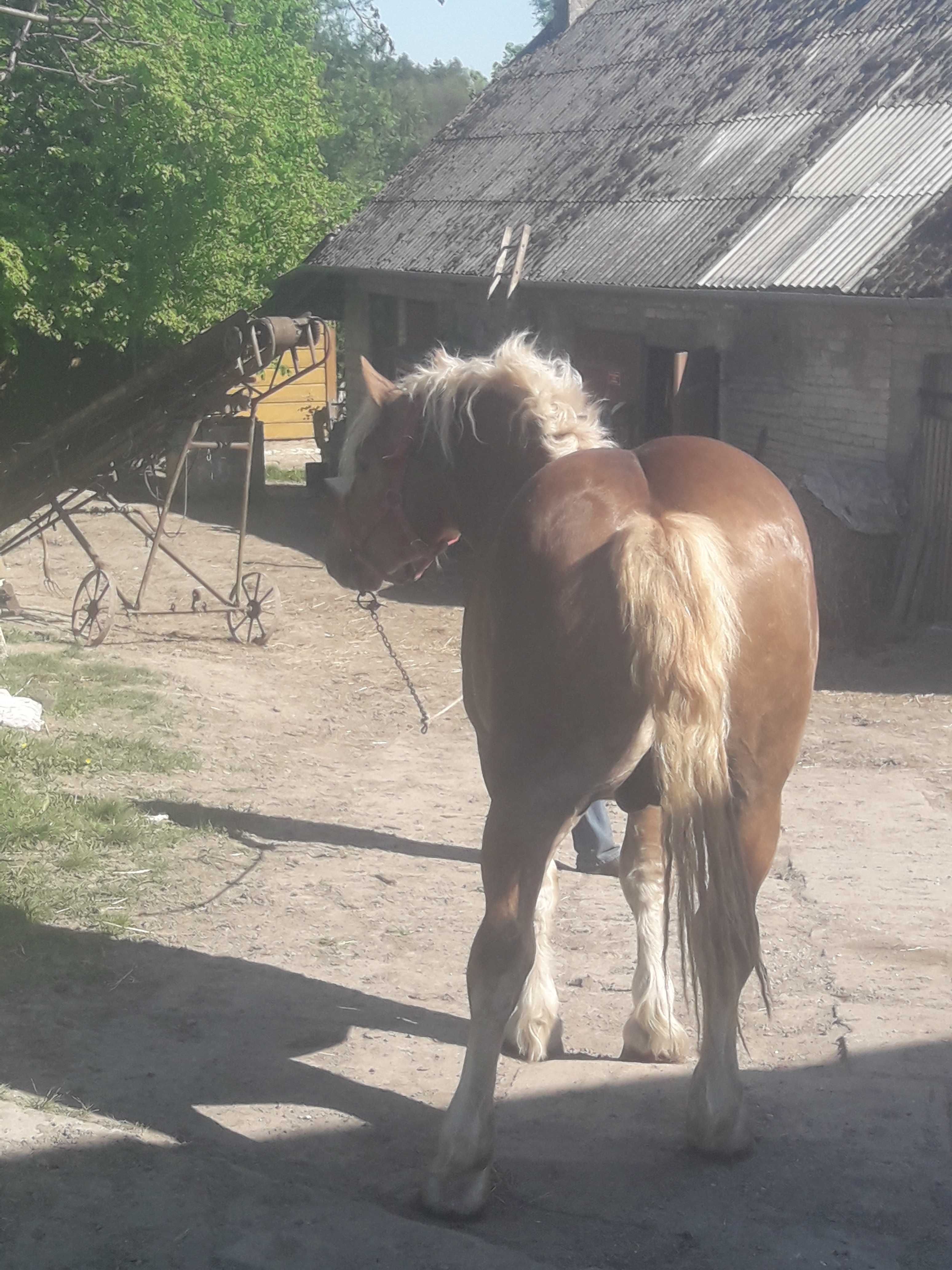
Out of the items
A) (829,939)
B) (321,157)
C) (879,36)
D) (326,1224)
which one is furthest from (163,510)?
(321,157)

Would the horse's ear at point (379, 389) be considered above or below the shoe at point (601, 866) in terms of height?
above

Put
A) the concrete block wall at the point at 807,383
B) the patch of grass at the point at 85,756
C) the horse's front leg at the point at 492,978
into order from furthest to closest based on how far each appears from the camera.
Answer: the concrete block wall at the point at 807,383 → the patch of grass at the point at 85,756 → the horse's front leg at the point at 492,978

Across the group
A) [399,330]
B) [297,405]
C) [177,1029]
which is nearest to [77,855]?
[177,1029]

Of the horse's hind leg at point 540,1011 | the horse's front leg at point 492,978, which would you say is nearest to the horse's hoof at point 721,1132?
the horse's front leg at point 492,978

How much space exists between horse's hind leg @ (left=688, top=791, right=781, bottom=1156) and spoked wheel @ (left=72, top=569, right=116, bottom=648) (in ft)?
22.2

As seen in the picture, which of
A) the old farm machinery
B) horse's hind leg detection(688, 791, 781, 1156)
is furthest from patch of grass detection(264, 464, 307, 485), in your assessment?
horse's hind leg detection(688, 791, 781, 1156)

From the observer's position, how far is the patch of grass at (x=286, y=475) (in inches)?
765

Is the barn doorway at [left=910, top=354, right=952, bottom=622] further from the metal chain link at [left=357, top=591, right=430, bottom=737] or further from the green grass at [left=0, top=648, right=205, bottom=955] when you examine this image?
the green grass at [left=0, top=648, right=205, bottom=955]

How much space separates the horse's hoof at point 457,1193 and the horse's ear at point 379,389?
2028 mm

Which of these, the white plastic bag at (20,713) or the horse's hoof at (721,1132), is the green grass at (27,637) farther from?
the horse's hoof at (721,1132)

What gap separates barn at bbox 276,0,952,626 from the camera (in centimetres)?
909

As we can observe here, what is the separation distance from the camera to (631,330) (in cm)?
1156

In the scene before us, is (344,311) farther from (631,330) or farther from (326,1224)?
(326,1224)

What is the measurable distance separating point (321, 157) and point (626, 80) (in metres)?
5.54
